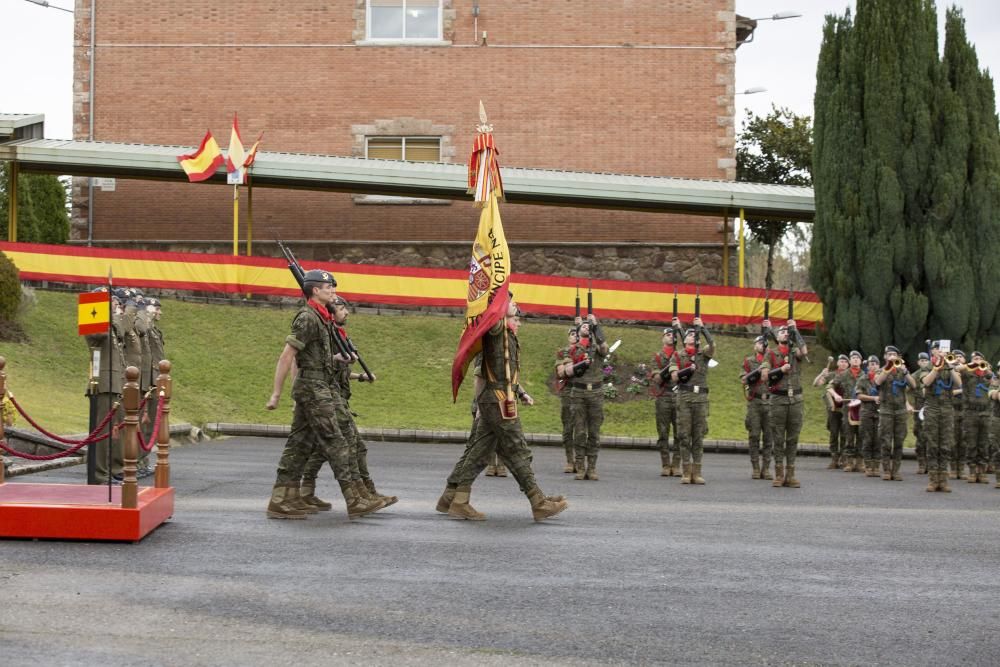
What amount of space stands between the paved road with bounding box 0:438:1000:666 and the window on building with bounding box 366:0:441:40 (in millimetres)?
26067

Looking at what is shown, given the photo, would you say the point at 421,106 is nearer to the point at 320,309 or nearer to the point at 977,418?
the point at 977,418

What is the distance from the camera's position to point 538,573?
8.88 metres

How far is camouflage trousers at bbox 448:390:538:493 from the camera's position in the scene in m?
11.5

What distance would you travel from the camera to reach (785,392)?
57.7 feet

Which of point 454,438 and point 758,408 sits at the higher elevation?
point 758,408

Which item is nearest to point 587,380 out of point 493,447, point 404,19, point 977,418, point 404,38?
point 977,418

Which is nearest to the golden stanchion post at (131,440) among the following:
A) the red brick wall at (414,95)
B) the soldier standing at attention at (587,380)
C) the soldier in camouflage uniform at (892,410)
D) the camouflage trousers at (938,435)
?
the soldier standing at attention at (587,380)

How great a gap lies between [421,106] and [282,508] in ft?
87.4

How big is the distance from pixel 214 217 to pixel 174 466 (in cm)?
2107

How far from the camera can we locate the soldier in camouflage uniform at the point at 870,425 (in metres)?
19.4

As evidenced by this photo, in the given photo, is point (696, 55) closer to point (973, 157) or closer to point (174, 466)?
point (973, 157)

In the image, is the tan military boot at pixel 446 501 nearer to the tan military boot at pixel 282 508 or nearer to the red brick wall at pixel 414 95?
the tan military boot at pixel 282 508

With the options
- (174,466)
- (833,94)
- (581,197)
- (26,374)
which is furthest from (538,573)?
(581,197)

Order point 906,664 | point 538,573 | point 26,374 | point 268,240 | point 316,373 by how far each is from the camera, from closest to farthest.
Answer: point 906,664, point 538,573, point 316,373, point 26,374, point 268,240
